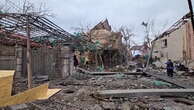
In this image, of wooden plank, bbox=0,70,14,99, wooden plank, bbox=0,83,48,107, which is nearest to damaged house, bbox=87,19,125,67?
wooden plank, bbox=0,83,48,107

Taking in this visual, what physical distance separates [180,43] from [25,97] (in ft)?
73.6

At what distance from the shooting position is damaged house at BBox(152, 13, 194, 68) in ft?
73.3

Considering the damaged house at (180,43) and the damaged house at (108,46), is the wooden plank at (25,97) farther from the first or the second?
the damaged house at (108,46)

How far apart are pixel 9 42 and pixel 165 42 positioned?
79.6ft

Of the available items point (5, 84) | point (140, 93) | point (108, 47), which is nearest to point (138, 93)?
point (140, 93)

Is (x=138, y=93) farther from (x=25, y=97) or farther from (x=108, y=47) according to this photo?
(x=108, y=47)

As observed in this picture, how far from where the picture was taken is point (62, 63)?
14789mm

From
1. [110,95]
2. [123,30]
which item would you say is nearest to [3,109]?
[110,95]

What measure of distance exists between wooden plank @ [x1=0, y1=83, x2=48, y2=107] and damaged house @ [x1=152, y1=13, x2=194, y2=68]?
16.8 meters

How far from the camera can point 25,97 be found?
6.75m

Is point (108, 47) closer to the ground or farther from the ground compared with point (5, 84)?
farther from the ground

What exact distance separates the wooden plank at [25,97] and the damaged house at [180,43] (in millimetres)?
16848

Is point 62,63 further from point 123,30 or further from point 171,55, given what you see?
point 123,30

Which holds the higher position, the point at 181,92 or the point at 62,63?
the point at 62,63
